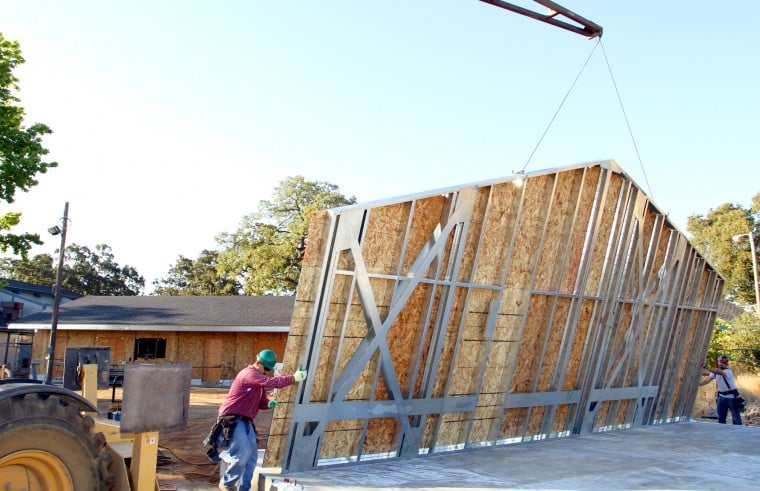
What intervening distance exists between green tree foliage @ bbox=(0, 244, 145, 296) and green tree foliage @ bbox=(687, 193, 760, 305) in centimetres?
4985

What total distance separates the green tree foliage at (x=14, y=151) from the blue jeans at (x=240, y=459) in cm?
1457

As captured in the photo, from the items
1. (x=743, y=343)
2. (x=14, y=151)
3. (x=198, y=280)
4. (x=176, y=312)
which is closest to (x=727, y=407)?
(x=743, y=343)

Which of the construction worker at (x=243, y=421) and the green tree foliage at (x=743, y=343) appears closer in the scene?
the construction worker at (x=243, y=421)

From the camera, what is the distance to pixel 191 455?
11.9 m

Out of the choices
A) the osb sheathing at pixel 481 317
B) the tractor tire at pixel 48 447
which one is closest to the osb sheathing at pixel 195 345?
the osb sheathing at pixel 481 317

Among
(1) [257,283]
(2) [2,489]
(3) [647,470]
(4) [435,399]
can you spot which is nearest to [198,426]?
(4) [435,399]

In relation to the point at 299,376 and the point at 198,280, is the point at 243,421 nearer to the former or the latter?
the point at 299,376

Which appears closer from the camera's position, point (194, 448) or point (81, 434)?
point (81, 434)

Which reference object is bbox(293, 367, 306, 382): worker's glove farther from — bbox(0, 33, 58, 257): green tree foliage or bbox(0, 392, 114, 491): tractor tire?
bbox(0, 33, 58, 257): green tree foliage

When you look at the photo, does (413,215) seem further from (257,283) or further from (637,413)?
(257,283)

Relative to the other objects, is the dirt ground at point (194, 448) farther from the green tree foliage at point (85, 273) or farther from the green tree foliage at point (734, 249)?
the green tree foliage at point (85, 273)

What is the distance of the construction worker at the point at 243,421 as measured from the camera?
23.3 ft

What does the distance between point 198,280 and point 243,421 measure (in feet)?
169

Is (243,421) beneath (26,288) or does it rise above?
above
